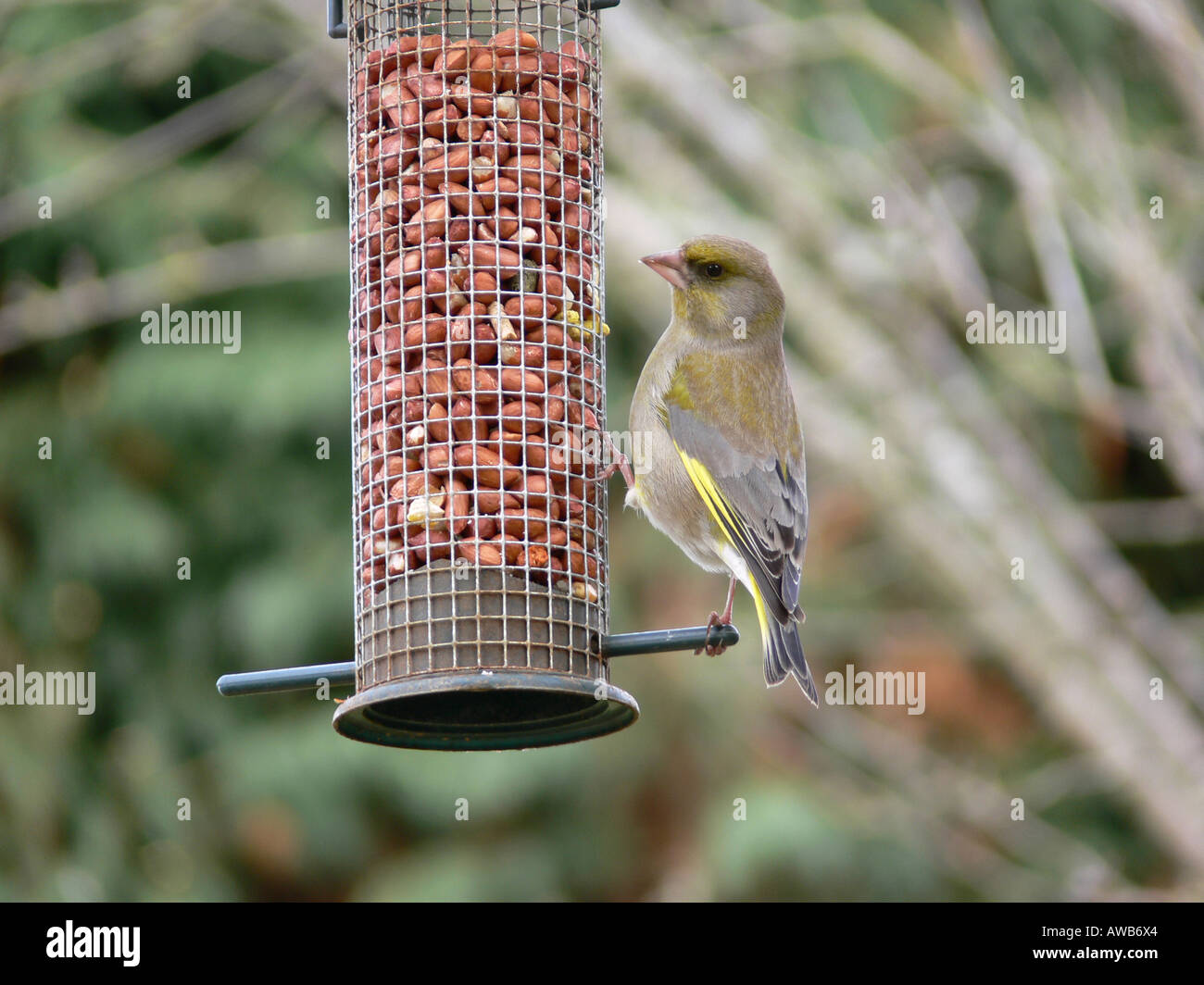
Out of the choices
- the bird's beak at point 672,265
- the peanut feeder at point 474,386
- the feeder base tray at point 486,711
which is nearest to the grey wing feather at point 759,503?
the bird's beak at point 672,265

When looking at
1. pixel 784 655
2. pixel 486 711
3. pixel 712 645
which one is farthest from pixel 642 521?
pixel 712 645

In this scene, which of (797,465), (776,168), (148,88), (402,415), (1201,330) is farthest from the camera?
(148,88)

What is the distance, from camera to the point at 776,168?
10680mm

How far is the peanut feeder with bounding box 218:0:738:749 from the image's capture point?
5.47 m

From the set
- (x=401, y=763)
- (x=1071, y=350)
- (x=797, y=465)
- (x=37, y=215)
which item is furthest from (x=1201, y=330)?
(x=37, y=215)

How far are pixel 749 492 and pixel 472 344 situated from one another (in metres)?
1.31

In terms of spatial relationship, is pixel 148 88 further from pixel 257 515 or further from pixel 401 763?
pixel 401 763

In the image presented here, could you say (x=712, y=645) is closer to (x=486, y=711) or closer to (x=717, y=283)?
(x=486, y=711)

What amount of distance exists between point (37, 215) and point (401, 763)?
394cm

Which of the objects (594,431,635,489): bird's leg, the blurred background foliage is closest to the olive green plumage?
(594,431,635,489): bird's leg

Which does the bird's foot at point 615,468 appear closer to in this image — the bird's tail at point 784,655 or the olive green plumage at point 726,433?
the olive green plumage at point 726,433

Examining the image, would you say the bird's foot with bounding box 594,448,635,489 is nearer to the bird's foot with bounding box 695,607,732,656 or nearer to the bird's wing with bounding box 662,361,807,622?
the bird's wing with bounding box 662,361,807,622

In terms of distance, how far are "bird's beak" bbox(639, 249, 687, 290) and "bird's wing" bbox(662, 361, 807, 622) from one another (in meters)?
0.39

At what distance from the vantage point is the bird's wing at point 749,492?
20.6 feet
